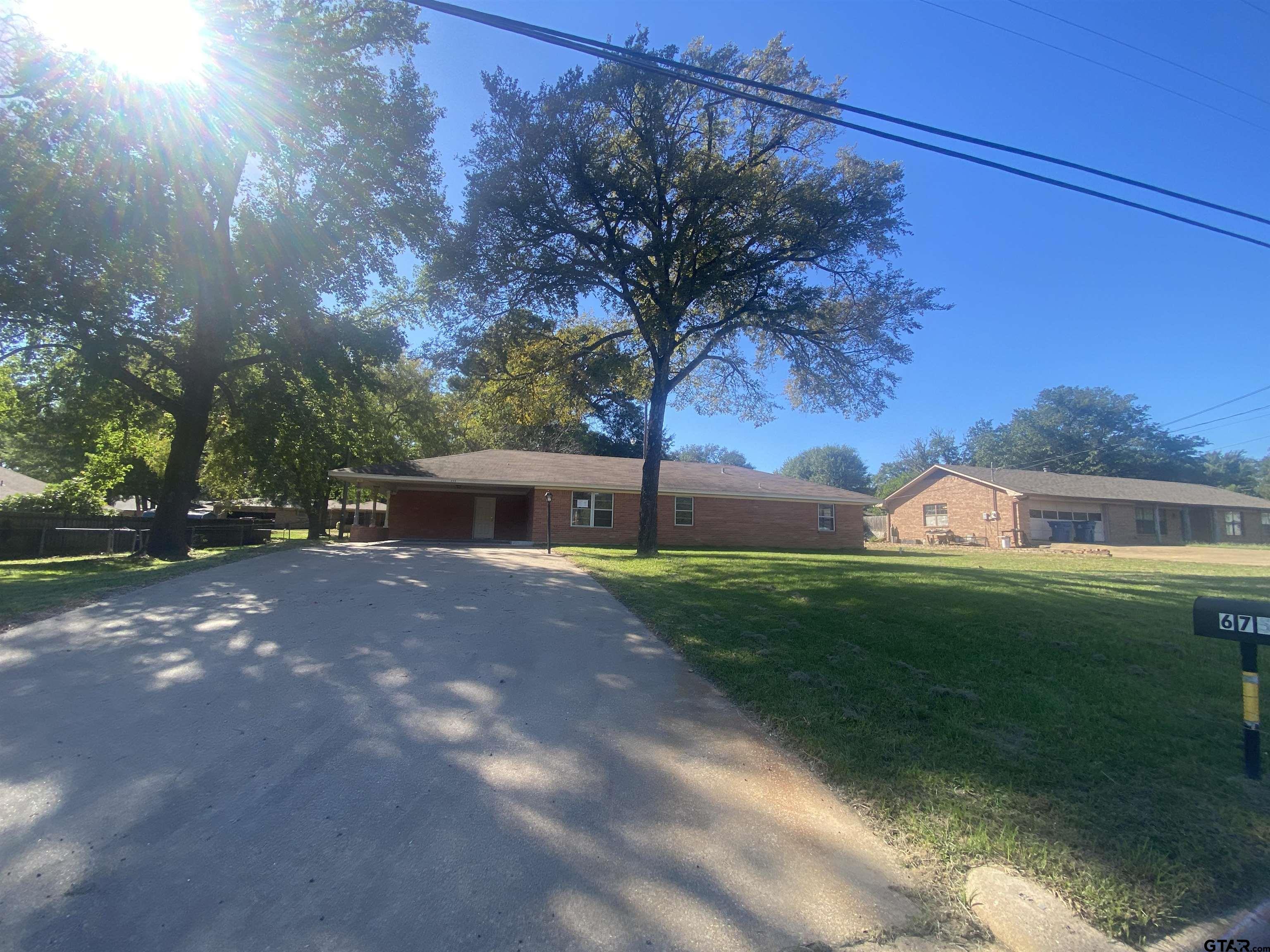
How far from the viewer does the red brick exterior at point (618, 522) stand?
22.7m

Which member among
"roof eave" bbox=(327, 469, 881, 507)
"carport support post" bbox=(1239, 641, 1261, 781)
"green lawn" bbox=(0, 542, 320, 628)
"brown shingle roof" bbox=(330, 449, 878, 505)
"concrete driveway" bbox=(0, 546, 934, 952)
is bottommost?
"concrete driveway" bbox=(0, 546, 934, 952)

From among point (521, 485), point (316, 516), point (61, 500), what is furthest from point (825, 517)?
point (61, 500)

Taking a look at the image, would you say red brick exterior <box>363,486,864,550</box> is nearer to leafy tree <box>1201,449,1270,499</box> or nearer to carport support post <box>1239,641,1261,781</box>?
carport support post <box>1239,641,1261,781</box>

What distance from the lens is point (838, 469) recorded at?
77.6 m

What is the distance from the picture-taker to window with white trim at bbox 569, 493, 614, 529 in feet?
74.6

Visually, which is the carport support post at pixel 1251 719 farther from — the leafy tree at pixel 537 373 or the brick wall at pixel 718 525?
the brick wall at pixel 718 525

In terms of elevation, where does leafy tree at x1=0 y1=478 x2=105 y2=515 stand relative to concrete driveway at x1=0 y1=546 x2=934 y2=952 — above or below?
above

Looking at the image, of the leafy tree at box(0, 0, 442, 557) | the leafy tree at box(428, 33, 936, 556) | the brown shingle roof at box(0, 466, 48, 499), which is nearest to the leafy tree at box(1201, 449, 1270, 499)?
the leafy tree at box(428, 33, 936, 556)

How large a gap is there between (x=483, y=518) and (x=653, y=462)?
10380 millimetres

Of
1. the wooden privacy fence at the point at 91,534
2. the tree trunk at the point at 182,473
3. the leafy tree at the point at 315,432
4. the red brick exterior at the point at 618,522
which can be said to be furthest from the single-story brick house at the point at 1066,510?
the wooden privacy fence at the point at 91,534

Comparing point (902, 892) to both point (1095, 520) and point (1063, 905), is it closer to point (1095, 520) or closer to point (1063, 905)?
point (1063, 905)

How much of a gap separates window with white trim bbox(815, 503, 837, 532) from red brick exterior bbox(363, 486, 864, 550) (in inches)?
5.8

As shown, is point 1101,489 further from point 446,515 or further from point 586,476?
point 446,515

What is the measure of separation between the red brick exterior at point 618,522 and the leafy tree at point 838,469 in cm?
5282
